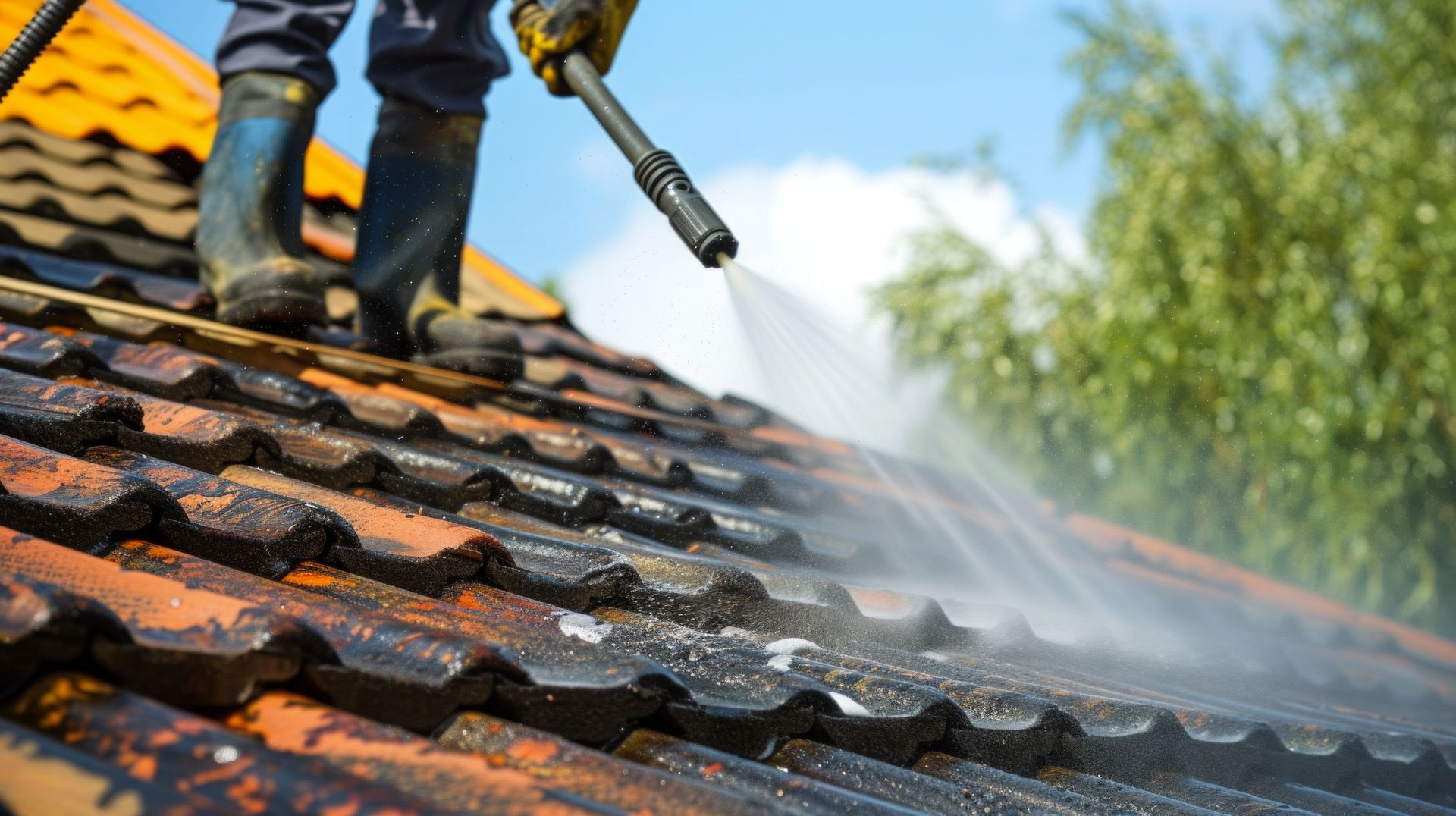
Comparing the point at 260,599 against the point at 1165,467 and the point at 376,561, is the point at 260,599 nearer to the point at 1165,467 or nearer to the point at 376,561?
the point at 376,561

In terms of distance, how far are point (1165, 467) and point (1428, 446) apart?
2.01 m

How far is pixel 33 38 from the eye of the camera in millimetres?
2486

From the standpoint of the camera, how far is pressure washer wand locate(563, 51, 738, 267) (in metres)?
2.51

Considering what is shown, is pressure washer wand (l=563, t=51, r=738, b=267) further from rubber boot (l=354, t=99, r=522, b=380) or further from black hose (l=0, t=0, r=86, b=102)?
black hose (l=0, t=0, r=86, b=102)

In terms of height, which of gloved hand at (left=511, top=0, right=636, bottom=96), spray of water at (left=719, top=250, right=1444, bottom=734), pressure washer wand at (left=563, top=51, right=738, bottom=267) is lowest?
spray of water at (left=719, top=250, right=1444, bottom=734)

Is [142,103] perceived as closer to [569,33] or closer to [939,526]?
[569,33]

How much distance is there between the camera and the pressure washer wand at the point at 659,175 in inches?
98.7

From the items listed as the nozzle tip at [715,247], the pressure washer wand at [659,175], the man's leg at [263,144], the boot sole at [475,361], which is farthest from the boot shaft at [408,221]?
the nozzle tip at [715,247]

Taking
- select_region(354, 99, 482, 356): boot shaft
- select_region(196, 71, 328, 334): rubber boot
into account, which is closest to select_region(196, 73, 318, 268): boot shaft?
select_region(196, 71, 328, 334): rubber boot

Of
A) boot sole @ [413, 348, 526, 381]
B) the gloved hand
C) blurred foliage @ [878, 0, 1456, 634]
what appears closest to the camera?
the gloved hand

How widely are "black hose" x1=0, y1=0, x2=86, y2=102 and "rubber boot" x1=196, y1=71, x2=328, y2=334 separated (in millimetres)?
622

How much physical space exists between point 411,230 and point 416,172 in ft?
0.52

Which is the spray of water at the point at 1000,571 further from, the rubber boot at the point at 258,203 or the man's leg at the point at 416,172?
the rubber boot at the point at 258,203

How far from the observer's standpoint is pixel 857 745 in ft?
4.87
